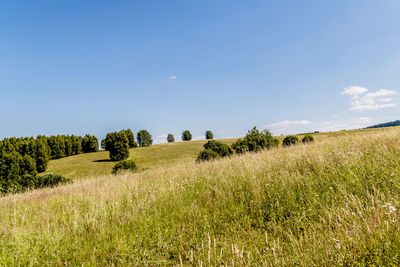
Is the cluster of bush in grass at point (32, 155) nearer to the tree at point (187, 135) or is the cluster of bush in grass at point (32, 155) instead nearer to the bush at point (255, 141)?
the bush at point (255, 141)

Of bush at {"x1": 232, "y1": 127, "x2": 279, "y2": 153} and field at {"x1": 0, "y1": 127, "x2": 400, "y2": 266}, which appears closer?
field at {"x1": 0, "y1": 127, "x2": 400, "y2": 266}

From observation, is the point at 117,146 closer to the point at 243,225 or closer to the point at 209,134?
the point at 243,225

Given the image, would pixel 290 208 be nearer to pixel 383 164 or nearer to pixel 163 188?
pixel 383 164

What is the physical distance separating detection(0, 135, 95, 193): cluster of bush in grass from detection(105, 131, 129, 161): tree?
13.1 m

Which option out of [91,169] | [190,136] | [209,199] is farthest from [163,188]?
[190,136]

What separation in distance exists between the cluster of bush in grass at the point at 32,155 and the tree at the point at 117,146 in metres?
13.1

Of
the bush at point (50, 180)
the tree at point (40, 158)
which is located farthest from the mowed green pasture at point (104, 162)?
the bush at point (50, 180)

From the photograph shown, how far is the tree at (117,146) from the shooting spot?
45422 mm

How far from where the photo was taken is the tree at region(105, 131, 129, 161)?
1788 inches

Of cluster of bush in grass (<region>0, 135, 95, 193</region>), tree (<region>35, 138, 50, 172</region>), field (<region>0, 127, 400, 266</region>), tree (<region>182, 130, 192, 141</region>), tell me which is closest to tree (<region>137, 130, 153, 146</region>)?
cluster of bush in grass (<region>0, 135, 95, 193</region>)

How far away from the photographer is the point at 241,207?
3.61 m

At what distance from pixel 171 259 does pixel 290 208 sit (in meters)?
2.12

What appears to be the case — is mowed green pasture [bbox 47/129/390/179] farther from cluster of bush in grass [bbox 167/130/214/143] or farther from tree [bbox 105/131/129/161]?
cluster of bush in grass [bbox 167/130/214/143]

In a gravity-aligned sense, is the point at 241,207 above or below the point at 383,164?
below
